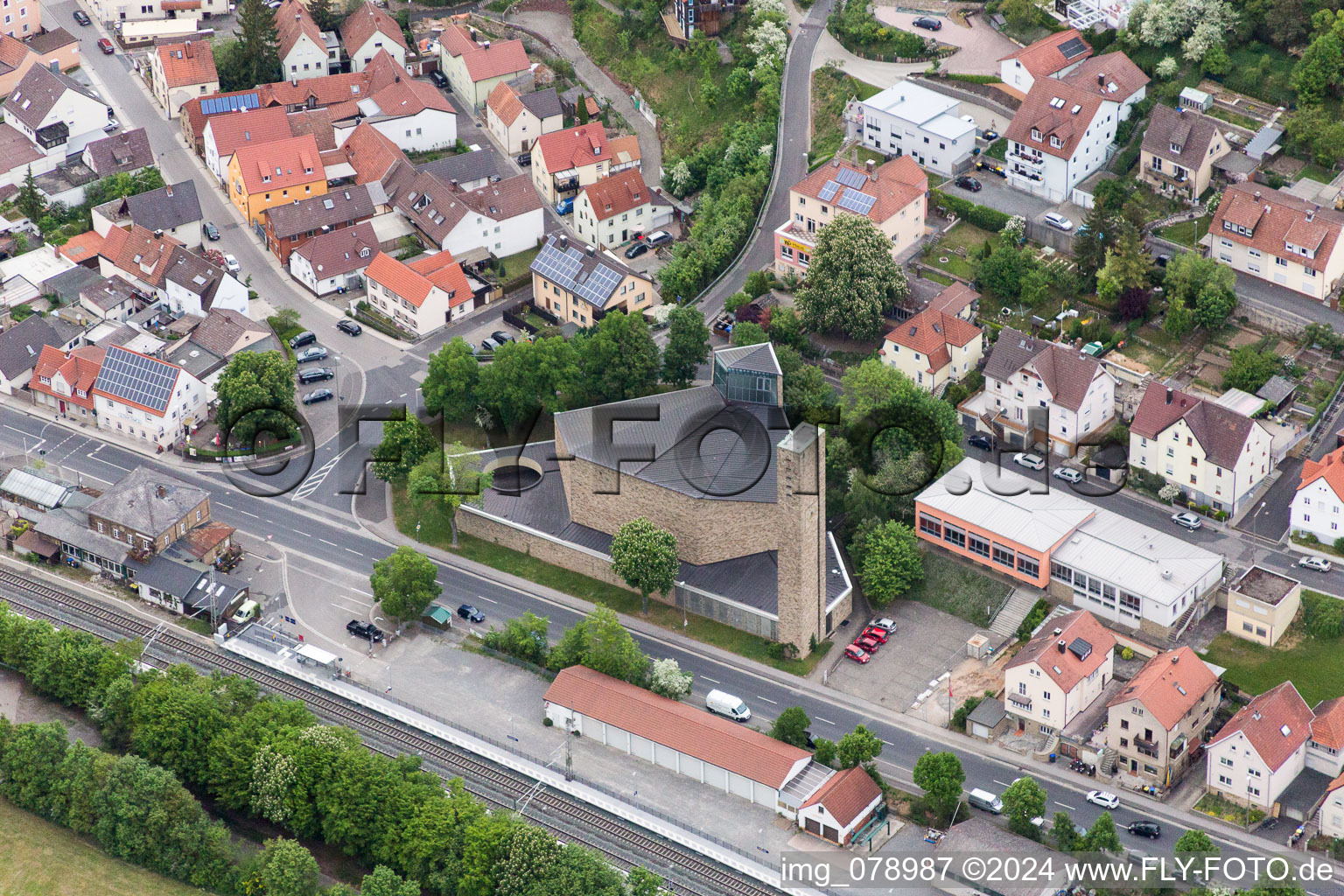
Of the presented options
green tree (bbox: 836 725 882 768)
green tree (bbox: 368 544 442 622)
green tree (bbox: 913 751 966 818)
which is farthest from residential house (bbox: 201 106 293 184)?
green tree (bbox: 913 751 966 818)

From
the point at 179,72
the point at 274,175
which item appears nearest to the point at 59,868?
the point at 274,175

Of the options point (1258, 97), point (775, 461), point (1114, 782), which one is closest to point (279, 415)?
point (775, 461)

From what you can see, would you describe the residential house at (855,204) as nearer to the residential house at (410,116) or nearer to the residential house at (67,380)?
the residential house at (410,116)

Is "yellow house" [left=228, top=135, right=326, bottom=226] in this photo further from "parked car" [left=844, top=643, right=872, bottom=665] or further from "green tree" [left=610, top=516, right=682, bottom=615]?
"parked car" [left=844, top=643, right=872, bottom=665]

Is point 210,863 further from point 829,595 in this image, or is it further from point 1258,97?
point 1258,97

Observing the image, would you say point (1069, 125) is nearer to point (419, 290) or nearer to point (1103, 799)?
point (419, 290)
